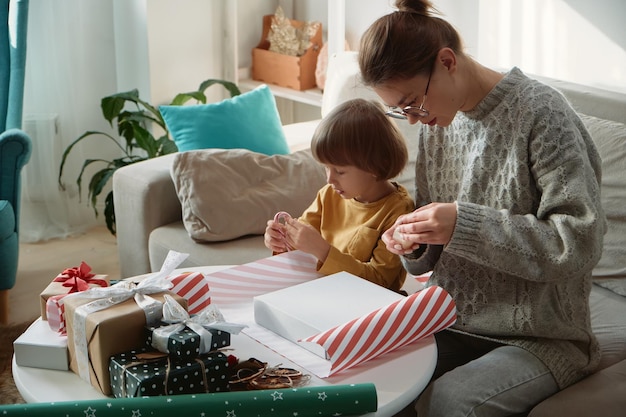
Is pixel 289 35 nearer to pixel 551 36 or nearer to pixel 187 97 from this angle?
pixel 187 97

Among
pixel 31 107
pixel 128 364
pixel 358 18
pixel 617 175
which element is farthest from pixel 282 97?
pixel 128 364

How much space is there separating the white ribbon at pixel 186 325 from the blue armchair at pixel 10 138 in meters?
1.57

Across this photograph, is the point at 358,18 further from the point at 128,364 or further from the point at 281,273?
the point at 128,364

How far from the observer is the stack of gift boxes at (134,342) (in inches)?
48.9

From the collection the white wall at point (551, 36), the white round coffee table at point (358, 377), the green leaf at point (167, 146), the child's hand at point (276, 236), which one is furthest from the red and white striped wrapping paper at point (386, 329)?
the green leaf at point (167, 146)

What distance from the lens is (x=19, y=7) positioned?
2.97m

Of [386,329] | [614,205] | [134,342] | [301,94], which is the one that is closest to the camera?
[134,342]

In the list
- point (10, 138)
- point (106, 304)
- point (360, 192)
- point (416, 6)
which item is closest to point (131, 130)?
point (10, 138)

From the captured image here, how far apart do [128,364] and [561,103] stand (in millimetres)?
878

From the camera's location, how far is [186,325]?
1.30 metres

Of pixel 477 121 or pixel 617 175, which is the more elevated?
pixel 477 121

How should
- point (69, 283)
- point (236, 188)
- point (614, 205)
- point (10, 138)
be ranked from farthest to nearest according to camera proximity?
1. point (10, 138)
2. point (236, 188)
3. point (614, 205)
4. point (69, 283)

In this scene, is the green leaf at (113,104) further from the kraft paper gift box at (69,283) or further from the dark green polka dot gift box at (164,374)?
the dark green polka dot gift box at (164,374)

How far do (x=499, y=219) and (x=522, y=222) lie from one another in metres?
0.04
